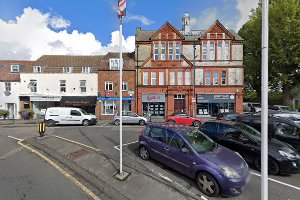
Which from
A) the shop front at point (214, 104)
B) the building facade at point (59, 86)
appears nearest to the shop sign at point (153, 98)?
the shop front at point (214, 104)

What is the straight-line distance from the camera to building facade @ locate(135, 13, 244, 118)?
27141mm

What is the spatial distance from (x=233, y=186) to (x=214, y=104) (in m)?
23.5

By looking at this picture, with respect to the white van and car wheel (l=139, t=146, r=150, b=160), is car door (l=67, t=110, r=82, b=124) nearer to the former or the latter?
the white van

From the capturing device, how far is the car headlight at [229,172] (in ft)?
16.4

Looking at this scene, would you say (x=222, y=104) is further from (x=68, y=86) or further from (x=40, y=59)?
(x=40, y=59)

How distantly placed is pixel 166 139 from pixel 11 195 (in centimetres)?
445

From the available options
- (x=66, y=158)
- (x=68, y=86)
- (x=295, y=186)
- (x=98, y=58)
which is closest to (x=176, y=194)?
(x=295, y=186)

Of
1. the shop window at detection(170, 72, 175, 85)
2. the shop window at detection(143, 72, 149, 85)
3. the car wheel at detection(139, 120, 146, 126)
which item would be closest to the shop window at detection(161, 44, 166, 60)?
the shop window at detection(170, 72, 175, 85)

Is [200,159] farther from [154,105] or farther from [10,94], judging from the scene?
[10,94]

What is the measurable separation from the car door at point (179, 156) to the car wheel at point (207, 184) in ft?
1.19

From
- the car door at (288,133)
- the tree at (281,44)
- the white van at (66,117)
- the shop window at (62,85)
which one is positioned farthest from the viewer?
the shop window at (62,85)

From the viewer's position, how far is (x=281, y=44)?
27.4 metres

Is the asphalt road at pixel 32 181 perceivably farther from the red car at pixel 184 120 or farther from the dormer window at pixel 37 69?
the dormer window at pixel 37 69

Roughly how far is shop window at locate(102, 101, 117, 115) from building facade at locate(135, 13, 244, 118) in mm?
3204
